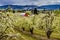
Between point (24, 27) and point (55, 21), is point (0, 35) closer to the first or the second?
point (55, 21)

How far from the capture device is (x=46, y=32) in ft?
91.8

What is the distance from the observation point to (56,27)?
2788 cm

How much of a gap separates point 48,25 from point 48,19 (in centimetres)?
76

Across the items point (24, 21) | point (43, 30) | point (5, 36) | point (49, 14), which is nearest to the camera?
point (5, 36)

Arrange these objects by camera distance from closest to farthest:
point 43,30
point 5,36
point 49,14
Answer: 1. point 5,36
2. point 49,14
3. point 43,30

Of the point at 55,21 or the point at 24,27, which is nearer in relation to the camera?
the point at 55,21

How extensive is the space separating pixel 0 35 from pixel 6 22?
2.36 metres

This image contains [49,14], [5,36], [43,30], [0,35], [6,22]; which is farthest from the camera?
[43,30]

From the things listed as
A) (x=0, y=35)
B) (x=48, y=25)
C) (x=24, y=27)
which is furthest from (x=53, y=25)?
(x=0, y=35)

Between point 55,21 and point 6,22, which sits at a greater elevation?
point 6,22

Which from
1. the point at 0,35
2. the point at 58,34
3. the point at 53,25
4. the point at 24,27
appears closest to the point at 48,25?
the point at 53,25

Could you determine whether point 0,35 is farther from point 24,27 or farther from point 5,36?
point 24,27

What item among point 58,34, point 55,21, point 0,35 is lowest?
point 58,34

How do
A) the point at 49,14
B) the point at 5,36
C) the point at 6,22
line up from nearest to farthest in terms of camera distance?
the point at 5,36 → the point at 6,22 → the point at 49,14
